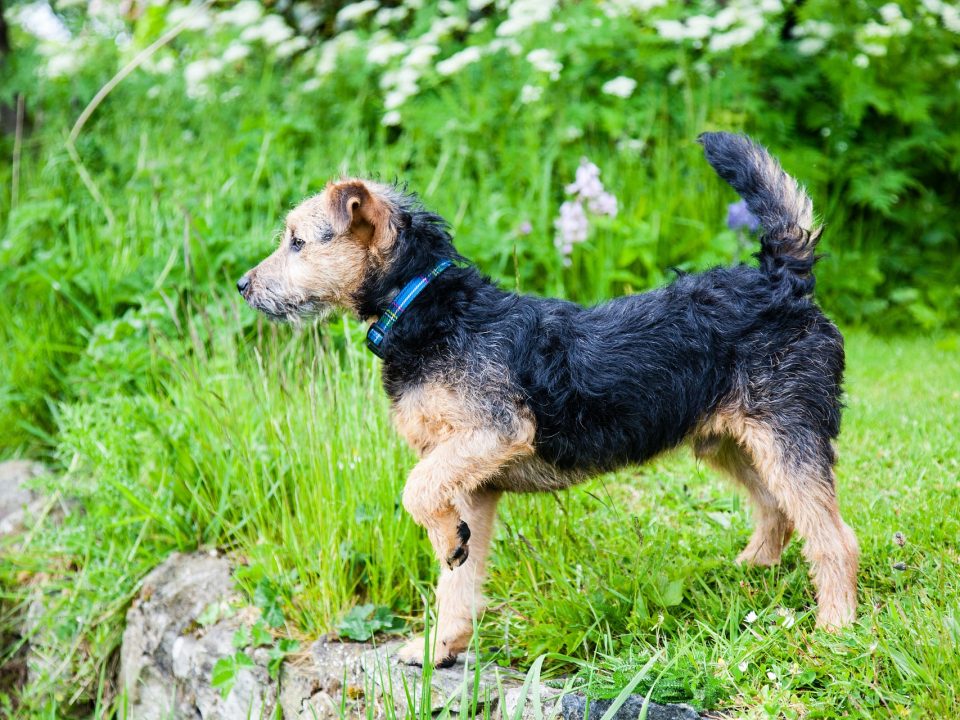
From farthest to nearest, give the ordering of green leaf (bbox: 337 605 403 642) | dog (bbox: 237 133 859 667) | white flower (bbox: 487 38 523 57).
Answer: white flower (bbox: 487 38 523 57), green leaf (bbox: 337 605 403 642), dog (bbox: 237 133 859 667)

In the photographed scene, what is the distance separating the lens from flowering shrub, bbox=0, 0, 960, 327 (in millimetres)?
7039

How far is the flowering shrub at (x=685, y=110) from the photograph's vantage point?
704 centimetres

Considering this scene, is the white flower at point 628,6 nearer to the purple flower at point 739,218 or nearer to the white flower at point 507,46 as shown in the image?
the white flower at point 507,46

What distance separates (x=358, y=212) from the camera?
3590mm

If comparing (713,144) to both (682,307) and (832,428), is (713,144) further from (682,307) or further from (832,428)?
(832,428)

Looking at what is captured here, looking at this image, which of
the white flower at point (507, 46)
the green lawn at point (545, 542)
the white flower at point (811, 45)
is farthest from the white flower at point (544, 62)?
the green lawn at point (545, 542)

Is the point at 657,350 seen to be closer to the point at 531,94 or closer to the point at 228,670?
the point at 228,670

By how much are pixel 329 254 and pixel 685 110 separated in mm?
4734

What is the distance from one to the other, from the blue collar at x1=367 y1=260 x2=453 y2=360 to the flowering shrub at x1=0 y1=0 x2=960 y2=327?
2916 mm

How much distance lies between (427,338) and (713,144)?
4.50 feet

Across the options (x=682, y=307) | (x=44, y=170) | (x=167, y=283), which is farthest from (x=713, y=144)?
(x=44, y=170)

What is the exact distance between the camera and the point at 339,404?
15.0 feet

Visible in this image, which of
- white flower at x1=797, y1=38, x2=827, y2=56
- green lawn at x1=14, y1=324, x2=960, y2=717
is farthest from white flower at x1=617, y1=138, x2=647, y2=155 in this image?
green lawn at x1=14, y1=324, x2=960, y2=717

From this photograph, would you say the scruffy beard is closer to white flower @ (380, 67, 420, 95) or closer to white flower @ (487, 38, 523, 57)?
white flower @ (380, 67, 420, 95)
